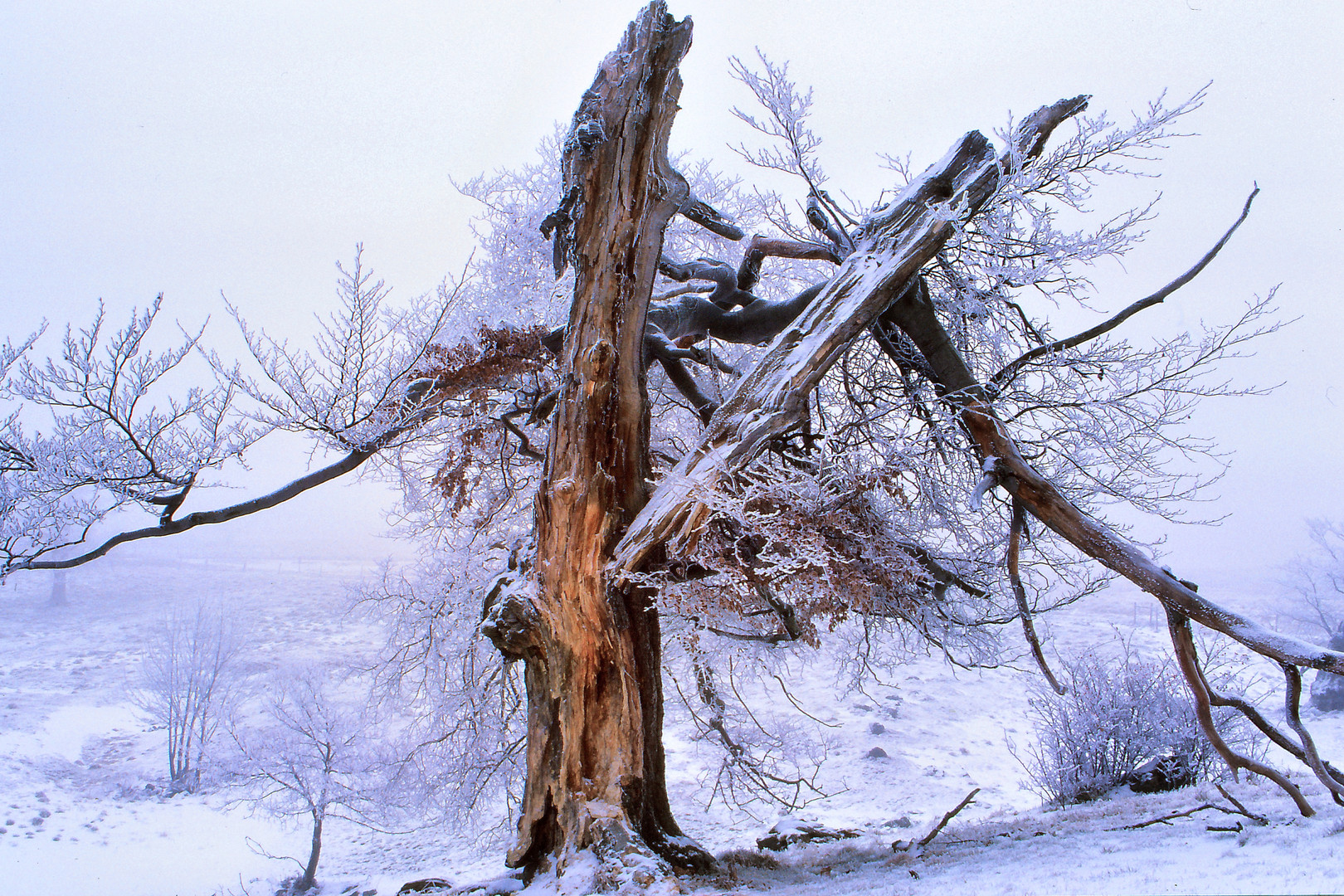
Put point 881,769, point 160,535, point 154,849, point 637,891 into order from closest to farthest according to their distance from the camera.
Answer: point 637,891 < point 160,535 < point 154,849 < point 881,769

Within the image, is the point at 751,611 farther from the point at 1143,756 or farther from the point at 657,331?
the point at 1143,756

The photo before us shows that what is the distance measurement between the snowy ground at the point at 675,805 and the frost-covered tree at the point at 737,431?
921 millimetres

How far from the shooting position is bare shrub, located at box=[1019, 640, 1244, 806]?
21.4 ft

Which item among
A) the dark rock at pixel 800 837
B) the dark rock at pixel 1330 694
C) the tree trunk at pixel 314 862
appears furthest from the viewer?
the dark rock at pixel 1330 694

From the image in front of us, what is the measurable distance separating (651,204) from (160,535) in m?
3.43

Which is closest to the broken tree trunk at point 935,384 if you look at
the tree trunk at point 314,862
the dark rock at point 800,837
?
the dark rock at point 800,837

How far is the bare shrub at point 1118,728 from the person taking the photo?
21.4ft

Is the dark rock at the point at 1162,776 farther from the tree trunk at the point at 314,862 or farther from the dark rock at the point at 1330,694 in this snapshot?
the tree trunk at the point at 314,862

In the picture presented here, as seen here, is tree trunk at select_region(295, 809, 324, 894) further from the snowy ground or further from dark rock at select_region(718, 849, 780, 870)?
dark rock at select_region(718, 849, 780, 870)

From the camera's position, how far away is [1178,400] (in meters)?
3.92

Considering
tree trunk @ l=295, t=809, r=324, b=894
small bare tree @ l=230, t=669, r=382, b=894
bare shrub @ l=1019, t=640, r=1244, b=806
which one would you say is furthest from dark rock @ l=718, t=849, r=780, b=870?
tree trunk @ l=295, t=809, r=324, b=894

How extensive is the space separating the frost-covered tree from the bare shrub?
3034 millimetres

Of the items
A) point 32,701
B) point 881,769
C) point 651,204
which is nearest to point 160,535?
point 651,204

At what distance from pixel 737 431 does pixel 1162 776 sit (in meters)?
6.56
